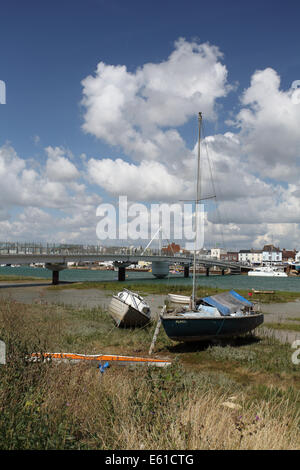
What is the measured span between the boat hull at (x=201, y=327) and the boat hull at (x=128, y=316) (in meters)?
5.28

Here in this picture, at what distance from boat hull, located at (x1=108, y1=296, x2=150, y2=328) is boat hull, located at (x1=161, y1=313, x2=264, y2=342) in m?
5.28

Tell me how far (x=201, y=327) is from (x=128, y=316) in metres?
6.04

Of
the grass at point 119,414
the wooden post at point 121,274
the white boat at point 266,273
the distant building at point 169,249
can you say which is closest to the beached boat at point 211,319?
the grass at point 119,414

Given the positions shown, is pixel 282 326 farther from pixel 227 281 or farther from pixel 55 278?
pixel 227 281

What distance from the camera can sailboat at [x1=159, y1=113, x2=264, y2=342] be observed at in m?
14.5

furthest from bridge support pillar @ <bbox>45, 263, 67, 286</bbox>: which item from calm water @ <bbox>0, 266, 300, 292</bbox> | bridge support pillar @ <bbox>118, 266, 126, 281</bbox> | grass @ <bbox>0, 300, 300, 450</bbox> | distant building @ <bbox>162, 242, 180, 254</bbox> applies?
grass @ <bbox>0, 300, 300, 450</bbox>

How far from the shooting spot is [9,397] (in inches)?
232

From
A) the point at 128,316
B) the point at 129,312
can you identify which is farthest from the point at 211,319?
the point at 128,316

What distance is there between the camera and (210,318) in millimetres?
14969

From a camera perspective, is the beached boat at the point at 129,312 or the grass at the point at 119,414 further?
the beached boat at the point at 129,312

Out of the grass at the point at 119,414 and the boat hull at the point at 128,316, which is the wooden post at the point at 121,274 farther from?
the grass at the point at 119,414

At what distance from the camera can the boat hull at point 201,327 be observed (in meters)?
14.4

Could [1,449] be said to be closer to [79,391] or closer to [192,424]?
[79,391]

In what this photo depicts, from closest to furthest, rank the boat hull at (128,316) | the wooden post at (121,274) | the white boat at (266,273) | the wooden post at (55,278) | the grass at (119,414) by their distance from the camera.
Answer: the grass at (119,414) → the boat hull at (128,316) → the wooden post at (55,278) → the wooden post at (121,274) → the white boat at (266,273)
